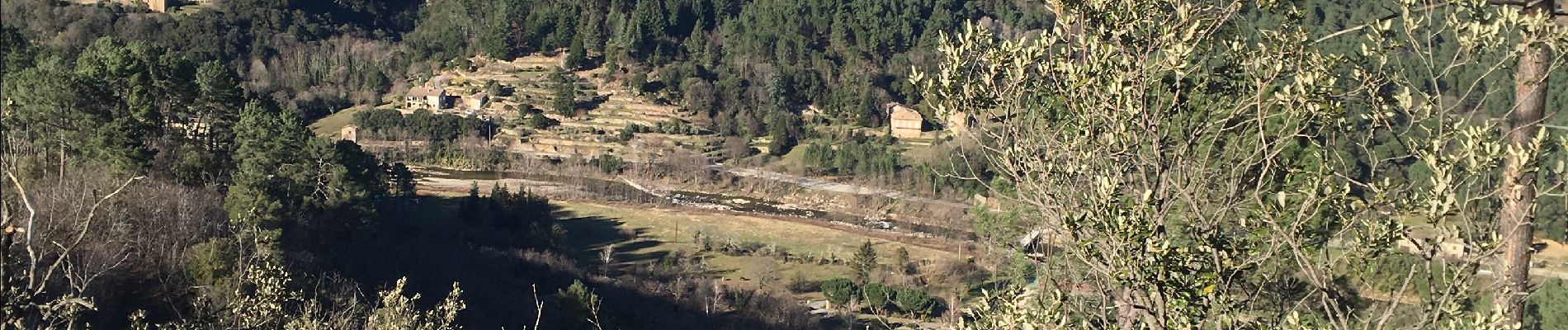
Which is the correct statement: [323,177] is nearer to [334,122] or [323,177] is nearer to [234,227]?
[234,227]

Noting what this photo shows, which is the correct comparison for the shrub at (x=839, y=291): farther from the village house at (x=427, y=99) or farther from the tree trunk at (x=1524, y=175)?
the village house at (x=427, y=99)

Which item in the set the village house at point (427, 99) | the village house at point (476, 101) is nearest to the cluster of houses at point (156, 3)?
the village house at point (427, 99)

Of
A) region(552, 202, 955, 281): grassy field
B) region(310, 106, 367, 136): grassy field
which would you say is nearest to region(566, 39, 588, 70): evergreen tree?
region(310, 106, 367, 136): grassy field

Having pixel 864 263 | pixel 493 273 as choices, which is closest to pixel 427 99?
pixel 864 263

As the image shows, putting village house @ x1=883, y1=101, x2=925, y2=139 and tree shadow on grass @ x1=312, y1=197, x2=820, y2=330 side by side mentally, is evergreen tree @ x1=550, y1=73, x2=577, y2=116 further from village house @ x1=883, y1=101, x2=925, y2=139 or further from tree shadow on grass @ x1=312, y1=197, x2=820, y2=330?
tree shadow on grass @ x1=312, y1=197, x2=820, y2=330

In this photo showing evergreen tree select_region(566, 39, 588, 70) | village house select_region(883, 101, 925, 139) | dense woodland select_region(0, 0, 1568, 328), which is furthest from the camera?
evergreen tree select_region(566, 39, 588, 70)
